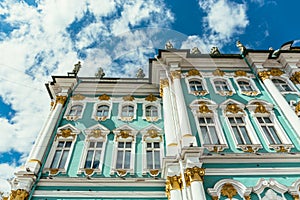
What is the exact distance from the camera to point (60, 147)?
14039 millimetres

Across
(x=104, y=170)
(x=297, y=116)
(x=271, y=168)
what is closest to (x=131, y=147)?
(x=104, y=170)

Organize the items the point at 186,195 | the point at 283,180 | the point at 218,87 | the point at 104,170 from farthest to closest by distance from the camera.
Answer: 1. the point at 218,87
2. the point at 104,170
3. the point at 283,180
4. the point at 186,195

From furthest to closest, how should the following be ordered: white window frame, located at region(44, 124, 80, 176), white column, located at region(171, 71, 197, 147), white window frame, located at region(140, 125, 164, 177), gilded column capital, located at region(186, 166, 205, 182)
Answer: white window frame, located at region(140, 125, 164, 177), white window frame, located at region(44, 124, 80, 176), white column, located at region(171, 71, 197, 147), gilded column capital, located at region(186, 166, 205, 182)

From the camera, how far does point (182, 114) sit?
43.7 ft

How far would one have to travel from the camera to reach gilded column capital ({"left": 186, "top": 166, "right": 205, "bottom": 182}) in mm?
10244

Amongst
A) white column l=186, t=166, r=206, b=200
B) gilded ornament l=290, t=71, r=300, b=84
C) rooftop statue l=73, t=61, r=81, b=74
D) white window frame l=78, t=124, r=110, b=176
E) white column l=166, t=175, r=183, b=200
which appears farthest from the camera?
rooftop statue l=73, t=61, r=81, b=74

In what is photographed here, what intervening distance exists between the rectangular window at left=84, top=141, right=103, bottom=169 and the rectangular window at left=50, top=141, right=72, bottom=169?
1.19 metres

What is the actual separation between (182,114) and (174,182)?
3.86 m

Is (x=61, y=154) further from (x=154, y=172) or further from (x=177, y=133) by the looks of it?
(x=177, y=133)

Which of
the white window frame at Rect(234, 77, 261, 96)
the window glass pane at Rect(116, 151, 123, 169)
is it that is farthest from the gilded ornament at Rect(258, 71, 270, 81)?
the window glass pane at Rect(116, 151, 123, 169)

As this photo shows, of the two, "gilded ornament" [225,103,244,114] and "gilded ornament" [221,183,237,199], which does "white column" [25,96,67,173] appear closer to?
"gilded ornament" [221,183,237,199]

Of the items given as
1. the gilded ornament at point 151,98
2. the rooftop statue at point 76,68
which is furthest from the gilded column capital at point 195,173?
the rooftop statue at point 76,68

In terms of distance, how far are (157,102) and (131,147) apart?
4675 mm

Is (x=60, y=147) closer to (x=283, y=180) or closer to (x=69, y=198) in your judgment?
(x=69, y=198)
